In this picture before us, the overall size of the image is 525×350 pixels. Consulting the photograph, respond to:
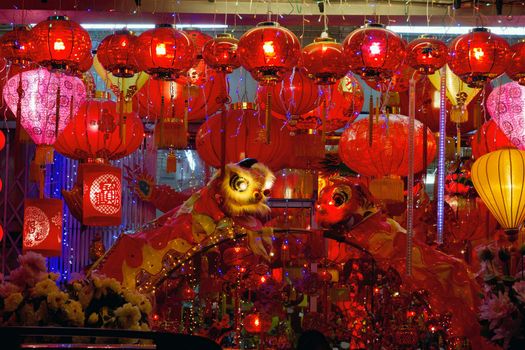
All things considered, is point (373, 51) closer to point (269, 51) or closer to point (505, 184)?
point (269, 51)

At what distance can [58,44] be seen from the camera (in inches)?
234

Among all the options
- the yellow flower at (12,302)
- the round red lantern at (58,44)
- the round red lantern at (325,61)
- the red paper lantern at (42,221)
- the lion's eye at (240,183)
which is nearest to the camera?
the yellow flower at (12,302)

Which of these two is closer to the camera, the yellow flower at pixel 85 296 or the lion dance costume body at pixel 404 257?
the yellow flower at pixel 85 296

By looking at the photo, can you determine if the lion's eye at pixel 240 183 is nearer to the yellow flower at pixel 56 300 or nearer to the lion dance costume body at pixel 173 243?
the lion dance costume body at pixel 173 243

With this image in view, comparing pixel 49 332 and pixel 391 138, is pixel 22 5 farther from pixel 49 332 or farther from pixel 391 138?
pixel 49 332

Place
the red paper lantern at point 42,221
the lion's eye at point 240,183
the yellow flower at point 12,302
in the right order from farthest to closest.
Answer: the red paper lantern at point 42,221, the lion's eye at point 240,183, the yellow flower at point 12,302

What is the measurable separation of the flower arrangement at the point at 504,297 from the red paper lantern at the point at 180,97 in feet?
11.3

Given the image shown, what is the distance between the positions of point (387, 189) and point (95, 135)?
78.4 inches

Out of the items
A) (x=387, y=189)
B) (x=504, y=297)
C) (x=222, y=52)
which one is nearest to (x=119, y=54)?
(x=222, y=52)

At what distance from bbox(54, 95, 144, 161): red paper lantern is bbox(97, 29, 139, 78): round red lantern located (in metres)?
1.02

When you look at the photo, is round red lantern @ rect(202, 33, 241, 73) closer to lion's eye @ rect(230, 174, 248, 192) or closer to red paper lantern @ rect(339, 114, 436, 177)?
lion's eye @ rect(230, 174, 248, 192)

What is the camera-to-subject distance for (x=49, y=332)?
2.07 m

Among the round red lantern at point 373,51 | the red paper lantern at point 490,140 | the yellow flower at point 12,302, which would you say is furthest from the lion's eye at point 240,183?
the yellow flower at point 12,302

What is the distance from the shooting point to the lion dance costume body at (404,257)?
6.43m
